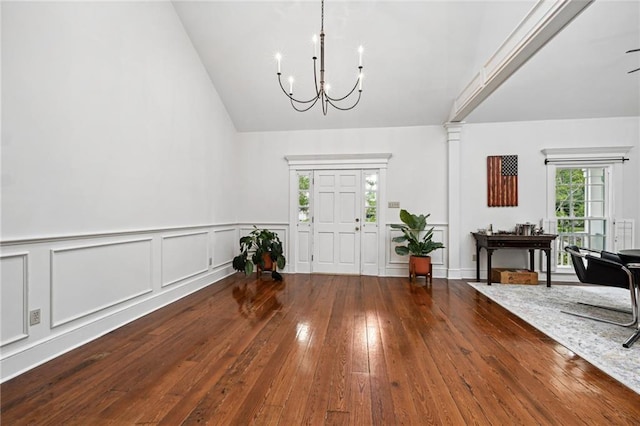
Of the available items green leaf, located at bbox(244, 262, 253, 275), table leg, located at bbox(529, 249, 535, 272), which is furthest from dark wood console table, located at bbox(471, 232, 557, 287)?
green leaf, located at bbox(244, 262, 253, 275)

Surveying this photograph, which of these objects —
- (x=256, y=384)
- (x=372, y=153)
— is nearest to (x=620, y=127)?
(x=372, y=153)

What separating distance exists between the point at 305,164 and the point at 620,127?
5.39 m

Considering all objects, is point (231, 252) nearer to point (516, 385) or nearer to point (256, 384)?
point (256, 384)

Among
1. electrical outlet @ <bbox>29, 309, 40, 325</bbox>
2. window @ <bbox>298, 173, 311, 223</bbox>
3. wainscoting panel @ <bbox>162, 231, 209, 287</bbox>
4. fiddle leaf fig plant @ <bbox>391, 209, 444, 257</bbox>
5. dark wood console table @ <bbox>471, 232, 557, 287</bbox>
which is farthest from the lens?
window @ <bbox>298, 173, 311, 223</bbox>

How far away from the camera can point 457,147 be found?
5.03 m

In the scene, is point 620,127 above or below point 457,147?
above

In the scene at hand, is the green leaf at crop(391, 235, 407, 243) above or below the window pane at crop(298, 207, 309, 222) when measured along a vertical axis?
below

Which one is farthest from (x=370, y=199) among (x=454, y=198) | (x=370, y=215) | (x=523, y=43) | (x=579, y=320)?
(x=579, y=320)

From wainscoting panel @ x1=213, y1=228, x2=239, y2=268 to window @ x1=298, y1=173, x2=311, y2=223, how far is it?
51.5 inches

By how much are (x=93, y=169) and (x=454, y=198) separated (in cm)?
509

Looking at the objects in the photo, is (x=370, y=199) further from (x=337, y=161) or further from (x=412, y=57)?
(x=412, y=57)

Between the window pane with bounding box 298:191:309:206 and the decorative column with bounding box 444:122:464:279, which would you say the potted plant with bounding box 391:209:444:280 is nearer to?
the decorative column with bounding box 444:122:464:279

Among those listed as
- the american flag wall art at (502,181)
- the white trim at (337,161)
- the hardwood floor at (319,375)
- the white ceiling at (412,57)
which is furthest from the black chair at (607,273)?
the white trim at (337,161)

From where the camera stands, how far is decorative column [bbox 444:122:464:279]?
502 cm
